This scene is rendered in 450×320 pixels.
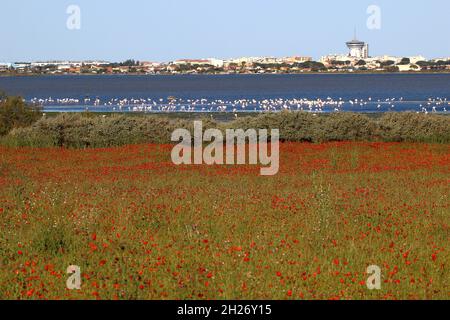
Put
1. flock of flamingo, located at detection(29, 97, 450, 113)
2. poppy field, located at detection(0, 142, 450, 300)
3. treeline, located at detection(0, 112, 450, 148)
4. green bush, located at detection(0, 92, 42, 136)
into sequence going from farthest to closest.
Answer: flock of flamingo, located at detection(29, 97, 450, 113)
green bush, located at detection(0, 92, 42, 136)
treeline, located at detection(0, 112, 450, 148)
poppy field, located at detection(0, 142, 450, 300)

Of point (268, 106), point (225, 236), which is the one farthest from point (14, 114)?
point (268, 106)

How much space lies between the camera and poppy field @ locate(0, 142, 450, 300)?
1051 cm

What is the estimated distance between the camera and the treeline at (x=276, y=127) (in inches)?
1405

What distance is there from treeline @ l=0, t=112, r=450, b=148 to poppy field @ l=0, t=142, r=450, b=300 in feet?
41.2

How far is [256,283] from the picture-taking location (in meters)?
10.5

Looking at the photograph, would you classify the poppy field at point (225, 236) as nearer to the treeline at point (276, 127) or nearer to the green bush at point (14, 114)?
the treeline at point (276, 127)

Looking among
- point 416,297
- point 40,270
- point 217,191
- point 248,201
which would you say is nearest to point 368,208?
point 248,201

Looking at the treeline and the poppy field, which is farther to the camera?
the treeline

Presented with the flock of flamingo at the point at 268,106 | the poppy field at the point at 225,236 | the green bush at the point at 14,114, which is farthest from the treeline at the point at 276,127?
the flock of flamingo at the point at 268,106

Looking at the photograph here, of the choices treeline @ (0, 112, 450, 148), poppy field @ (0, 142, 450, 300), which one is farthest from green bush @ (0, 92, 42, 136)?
poppy field @ (0, 142, 450, 300)

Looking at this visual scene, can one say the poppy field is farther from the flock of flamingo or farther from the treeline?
the flock of flamingo

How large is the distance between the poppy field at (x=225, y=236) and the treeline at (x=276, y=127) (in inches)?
495
